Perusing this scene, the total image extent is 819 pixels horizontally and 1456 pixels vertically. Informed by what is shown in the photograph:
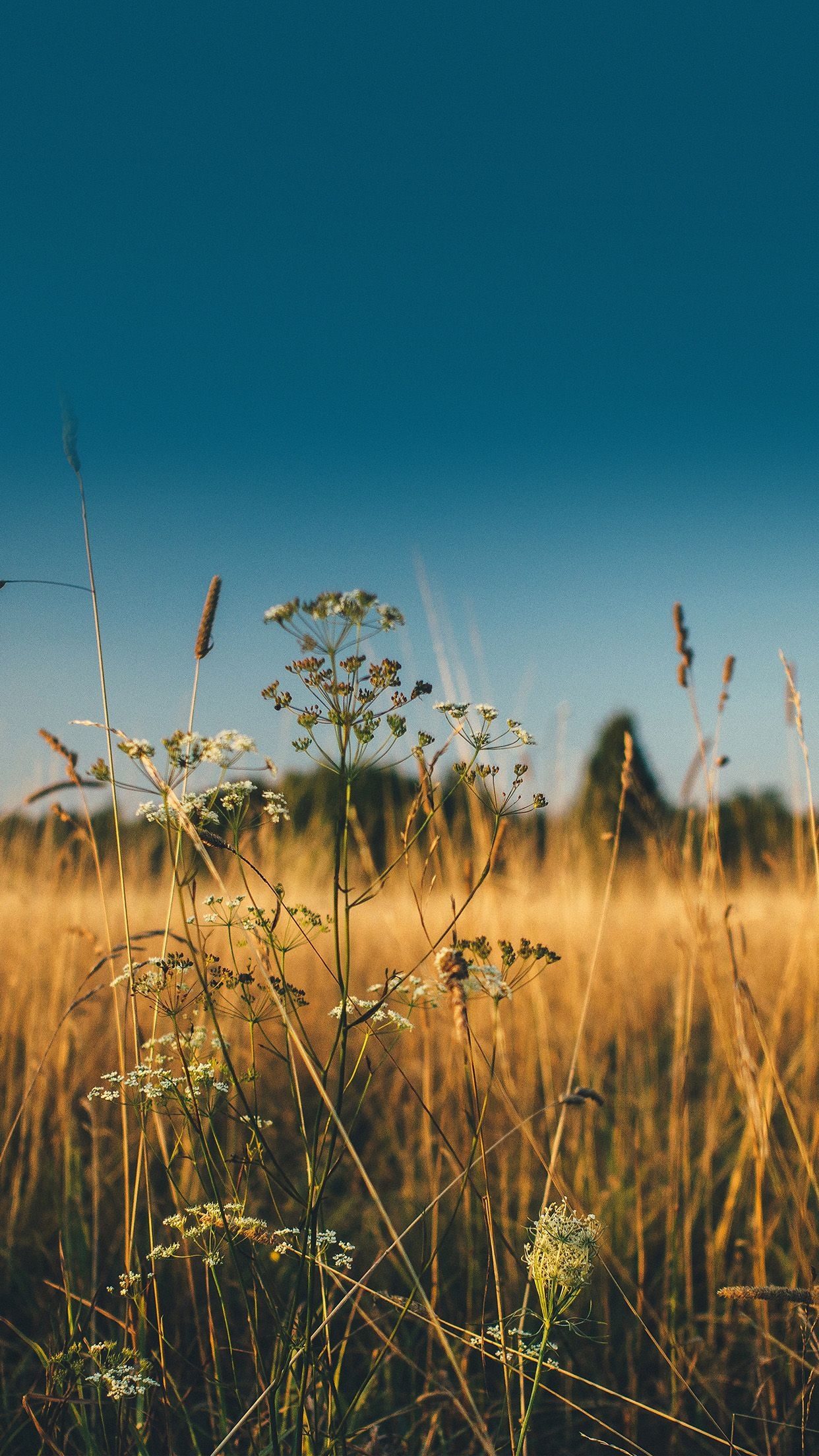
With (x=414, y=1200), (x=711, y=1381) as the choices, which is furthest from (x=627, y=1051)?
(x=711, y=1381)

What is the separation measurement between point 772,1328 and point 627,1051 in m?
1.79

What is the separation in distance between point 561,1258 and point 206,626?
961 mm

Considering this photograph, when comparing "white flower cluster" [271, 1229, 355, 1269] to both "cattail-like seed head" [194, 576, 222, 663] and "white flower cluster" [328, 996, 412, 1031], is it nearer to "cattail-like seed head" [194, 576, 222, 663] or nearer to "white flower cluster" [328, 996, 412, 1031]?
"white flower cluster" [328, 996, 412, 1031]

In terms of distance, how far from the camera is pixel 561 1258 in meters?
1.03

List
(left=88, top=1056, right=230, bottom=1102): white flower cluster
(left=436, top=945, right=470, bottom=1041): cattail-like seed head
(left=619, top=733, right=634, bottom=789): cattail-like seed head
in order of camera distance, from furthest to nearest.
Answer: (left=619, top=733, right=634, bottom=789): cattail-like seed head → (left=88, top=1056, right=230, bottom=1102): white flower cluster → (left=436, top=945, right=470, bottom=1041): cattail-like seed head

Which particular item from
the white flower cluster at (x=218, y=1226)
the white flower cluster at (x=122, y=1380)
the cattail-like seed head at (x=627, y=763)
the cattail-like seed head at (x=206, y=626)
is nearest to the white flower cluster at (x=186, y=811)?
the cattail-like seed head at (x=206, y=626)

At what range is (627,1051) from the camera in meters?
3.78

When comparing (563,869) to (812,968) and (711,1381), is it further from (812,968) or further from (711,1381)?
(711,1381)

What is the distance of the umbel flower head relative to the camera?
1.03 metres

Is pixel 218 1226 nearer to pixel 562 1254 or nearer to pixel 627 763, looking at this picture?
pixel 562 1254

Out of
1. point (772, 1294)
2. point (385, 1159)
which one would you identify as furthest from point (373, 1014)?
point (385, 1159)

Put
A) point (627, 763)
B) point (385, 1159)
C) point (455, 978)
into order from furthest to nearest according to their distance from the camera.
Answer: point (385, 1159) < point (627, 763) < point (455, 978)

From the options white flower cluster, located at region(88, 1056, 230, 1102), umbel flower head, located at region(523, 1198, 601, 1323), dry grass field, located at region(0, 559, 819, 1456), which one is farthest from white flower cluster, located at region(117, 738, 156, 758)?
umbel flower head, located at region(523, 1198, 601, 1323)

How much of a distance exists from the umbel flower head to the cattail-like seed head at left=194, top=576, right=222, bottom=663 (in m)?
0.89
